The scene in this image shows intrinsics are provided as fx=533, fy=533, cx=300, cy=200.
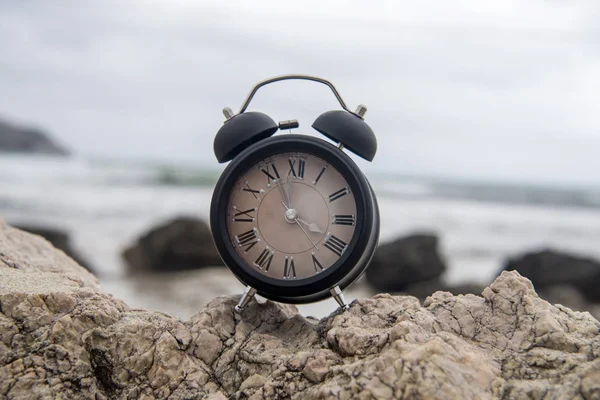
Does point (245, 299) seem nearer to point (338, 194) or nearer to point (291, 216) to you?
point (291, 216)

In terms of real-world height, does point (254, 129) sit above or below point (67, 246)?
below

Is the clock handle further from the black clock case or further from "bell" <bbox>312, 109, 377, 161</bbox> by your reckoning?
the black clock case

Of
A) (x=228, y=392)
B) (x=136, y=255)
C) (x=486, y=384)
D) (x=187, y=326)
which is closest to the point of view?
(x=486, y=384)

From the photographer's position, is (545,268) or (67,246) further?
(545,268)

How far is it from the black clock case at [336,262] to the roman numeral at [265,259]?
4cm

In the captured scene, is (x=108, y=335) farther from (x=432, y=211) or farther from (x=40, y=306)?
(x=432, y=211)

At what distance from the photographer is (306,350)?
5.40 ft

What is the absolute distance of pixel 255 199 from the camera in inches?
79.6

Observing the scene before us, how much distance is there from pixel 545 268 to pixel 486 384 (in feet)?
27.0

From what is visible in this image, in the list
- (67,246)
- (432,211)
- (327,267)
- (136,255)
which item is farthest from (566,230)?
(327,267)

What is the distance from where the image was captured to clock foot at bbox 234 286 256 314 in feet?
6.23

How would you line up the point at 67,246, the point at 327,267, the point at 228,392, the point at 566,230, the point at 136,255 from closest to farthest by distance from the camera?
the point at 228,392
the point at 327,267
the point at 67,246
the point at 136,255
the point at 566,230

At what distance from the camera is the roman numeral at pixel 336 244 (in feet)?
6.41

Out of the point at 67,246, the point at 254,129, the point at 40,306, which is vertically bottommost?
the point at 40,306
